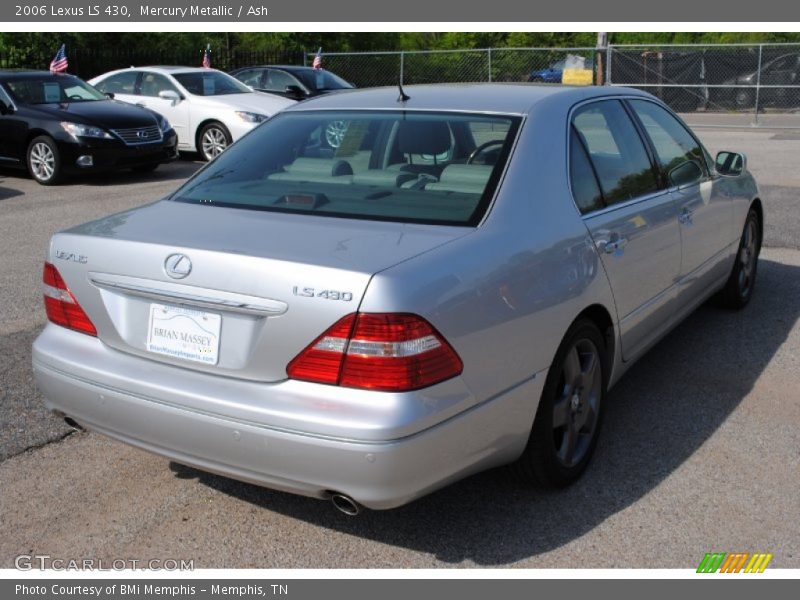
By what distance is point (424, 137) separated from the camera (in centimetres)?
419

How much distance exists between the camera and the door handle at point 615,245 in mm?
4056

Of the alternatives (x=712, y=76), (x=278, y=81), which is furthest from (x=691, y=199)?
(x=712, y=76)

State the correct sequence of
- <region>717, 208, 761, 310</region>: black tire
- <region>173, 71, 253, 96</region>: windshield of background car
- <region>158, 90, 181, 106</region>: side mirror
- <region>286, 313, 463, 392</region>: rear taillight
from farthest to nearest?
<region>173, 71, 253, 96</region>: windshield of background car
<region>158, 90, 181, 106</region>: side mirror
<region>717, 208, 761, 310</region>: black tire
<region>286, 313, 463, 392</region>: rear taillight

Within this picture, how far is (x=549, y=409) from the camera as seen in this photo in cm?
367

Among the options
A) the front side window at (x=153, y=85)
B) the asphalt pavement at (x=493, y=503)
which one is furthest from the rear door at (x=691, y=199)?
the front side window at (x=153, y=85)

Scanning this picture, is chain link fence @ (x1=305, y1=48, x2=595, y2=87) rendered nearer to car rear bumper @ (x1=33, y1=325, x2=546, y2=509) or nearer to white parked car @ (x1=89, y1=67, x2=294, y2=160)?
white parked car @ (x1=89, y1=67, x2=294, y2=160)

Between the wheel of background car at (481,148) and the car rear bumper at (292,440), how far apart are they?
0.98 metres

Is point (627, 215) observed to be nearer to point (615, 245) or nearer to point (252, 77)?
point (615, 245)

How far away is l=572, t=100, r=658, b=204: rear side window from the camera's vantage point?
4.33 meters

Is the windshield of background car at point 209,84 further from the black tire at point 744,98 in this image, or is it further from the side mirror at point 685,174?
the black tire at point 744,98

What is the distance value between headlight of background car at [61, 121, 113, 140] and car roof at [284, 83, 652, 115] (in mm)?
8614

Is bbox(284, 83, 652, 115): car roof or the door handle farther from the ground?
bbox(284, 83, 652, 115): car roof

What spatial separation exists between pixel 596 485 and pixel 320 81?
1490 cm

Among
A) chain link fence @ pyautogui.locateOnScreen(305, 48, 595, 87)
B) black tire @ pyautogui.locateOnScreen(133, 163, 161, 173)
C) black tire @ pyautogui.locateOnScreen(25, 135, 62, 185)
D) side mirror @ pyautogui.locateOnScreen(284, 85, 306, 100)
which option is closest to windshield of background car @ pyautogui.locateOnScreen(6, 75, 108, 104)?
black tire @ pyautogui.locateOnScreen(25, 135, 62, 185)
